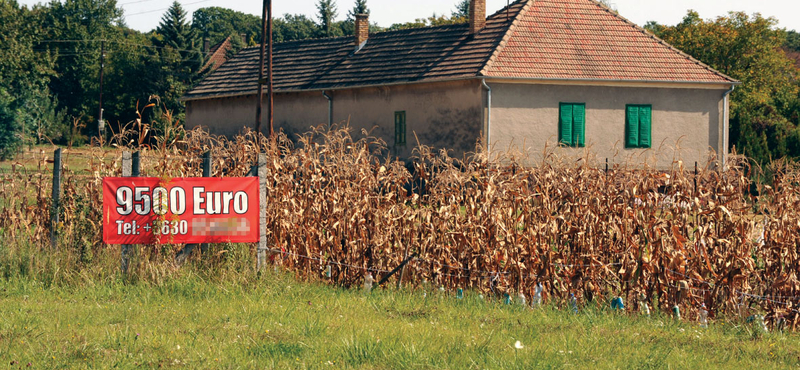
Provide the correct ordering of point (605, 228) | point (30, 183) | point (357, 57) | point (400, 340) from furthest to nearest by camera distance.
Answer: point (357, 57), point (30, 183), point (605, 228), point (400, 340)

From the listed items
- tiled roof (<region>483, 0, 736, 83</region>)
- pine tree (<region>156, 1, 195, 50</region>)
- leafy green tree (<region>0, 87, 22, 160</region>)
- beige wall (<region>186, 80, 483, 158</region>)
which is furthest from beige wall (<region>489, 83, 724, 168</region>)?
pine tree (<region>156, 1, 195, 50</region>)

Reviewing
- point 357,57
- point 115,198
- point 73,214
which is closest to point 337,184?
point 115,198

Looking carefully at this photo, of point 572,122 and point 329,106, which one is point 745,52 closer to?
point 572,122

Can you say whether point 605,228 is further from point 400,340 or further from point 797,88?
point 797,88

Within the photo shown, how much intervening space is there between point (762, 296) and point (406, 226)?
13.6 feet

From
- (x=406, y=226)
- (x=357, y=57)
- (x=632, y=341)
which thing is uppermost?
(x=357, y=57)

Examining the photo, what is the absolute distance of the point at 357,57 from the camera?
35.2 m

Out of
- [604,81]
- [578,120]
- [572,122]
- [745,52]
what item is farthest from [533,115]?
[745,52]

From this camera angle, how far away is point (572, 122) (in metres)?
30.1

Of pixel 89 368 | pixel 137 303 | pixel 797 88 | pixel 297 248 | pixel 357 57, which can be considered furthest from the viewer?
pixel 797 88

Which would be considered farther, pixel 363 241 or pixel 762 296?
pixel 363 241

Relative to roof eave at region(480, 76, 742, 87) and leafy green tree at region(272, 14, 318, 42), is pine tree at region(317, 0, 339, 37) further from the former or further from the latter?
roof eave at region(480, 76, 742, 87)

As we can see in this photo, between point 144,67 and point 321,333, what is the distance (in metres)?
63.2

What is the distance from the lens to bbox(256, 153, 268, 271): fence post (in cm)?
988
